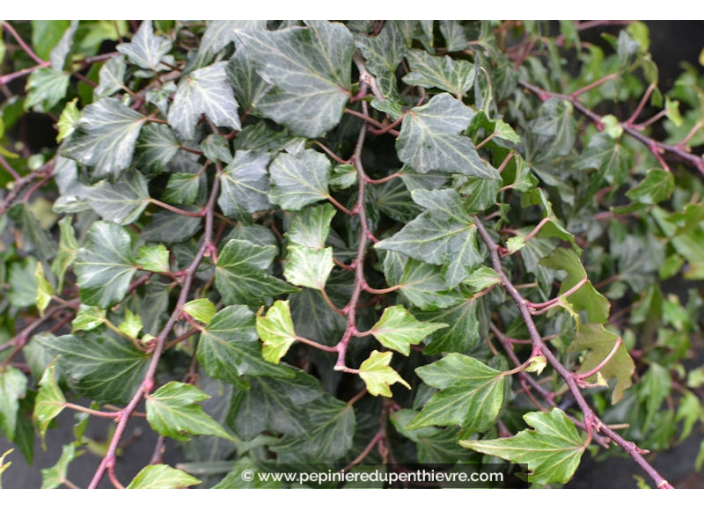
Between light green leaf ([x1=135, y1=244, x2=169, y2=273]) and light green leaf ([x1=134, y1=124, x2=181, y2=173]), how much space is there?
8 cm

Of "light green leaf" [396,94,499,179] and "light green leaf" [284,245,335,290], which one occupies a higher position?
"light green leaf" [396,94,499,179]

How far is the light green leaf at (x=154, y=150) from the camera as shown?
526 mm

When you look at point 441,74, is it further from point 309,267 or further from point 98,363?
point 98,363

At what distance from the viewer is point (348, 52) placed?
465mm

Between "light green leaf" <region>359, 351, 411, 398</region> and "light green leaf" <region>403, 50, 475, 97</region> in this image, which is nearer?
"light green leaf" <region>359, 351, 411, 398</region>

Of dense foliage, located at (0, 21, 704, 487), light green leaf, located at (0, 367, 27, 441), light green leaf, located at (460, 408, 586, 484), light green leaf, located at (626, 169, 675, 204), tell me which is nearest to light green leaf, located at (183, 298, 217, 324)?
dense foliage, located at (0, 21, 704, 487)

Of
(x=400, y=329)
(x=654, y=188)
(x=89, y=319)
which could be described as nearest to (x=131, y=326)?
(x=89, y=319)

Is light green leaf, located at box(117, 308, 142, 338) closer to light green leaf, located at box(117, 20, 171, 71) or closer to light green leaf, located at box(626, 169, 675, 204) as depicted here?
light green leaf, located at box(117, 20, 171, 71)

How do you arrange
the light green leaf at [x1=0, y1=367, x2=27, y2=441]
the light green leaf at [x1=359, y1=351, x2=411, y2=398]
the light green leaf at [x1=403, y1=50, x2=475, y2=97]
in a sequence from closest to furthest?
the light green leaf at [x1=359, y1=351, x2=411, y2=398], the light green leaf at [x1=403, y1=50, x2=475, y2=97], the light green leaf at [x1=0, y1=367, x2=27, y2=441]

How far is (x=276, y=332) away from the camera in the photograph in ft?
1.38

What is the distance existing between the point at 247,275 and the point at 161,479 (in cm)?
17

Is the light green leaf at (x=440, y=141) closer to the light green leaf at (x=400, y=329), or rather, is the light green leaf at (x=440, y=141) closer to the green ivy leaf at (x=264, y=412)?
the light green leaf at (x=400, y=329)

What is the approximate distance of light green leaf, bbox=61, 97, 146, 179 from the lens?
1.66 feet

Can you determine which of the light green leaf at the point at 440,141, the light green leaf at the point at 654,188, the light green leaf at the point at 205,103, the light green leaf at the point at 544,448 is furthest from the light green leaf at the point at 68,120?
the light green leaf at the point at 654,188
